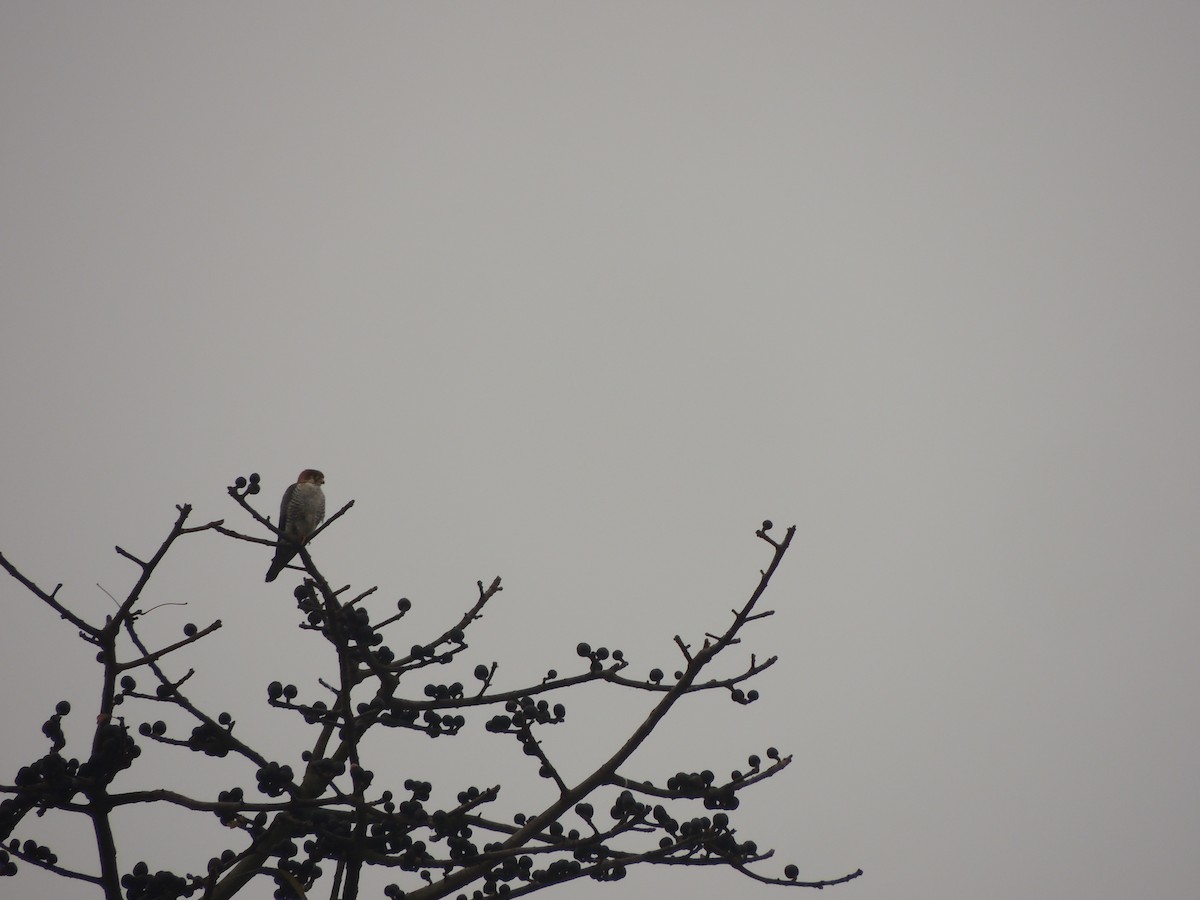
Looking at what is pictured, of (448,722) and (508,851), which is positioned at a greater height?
(448,722)

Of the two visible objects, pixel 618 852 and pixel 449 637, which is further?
pixel 449 637

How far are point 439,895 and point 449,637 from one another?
133cm

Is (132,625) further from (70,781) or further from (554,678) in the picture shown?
(554,678)

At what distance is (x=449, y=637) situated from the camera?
5125 mm

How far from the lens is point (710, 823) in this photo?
14.8ft

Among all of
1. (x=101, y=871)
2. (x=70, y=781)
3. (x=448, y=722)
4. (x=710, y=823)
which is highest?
(x=448, y=722)

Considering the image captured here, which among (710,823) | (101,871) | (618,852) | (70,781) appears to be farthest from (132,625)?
(710,823)

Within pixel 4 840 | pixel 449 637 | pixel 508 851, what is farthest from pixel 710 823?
pixel 4 840

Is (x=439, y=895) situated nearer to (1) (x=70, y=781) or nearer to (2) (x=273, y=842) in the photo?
(2) (x=273, y=842)

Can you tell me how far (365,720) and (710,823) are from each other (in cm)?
196

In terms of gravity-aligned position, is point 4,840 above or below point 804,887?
above

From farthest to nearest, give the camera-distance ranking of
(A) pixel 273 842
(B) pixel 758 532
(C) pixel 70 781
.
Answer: (A) pixel 273 842 → (B) pixel 758 532 → (C) pixel 70 781

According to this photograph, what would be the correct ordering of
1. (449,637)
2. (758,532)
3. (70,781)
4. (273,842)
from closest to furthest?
(70,781)
(758,532)
(273,842)
(449,637)

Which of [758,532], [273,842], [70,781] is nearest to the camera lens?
[70,781]
